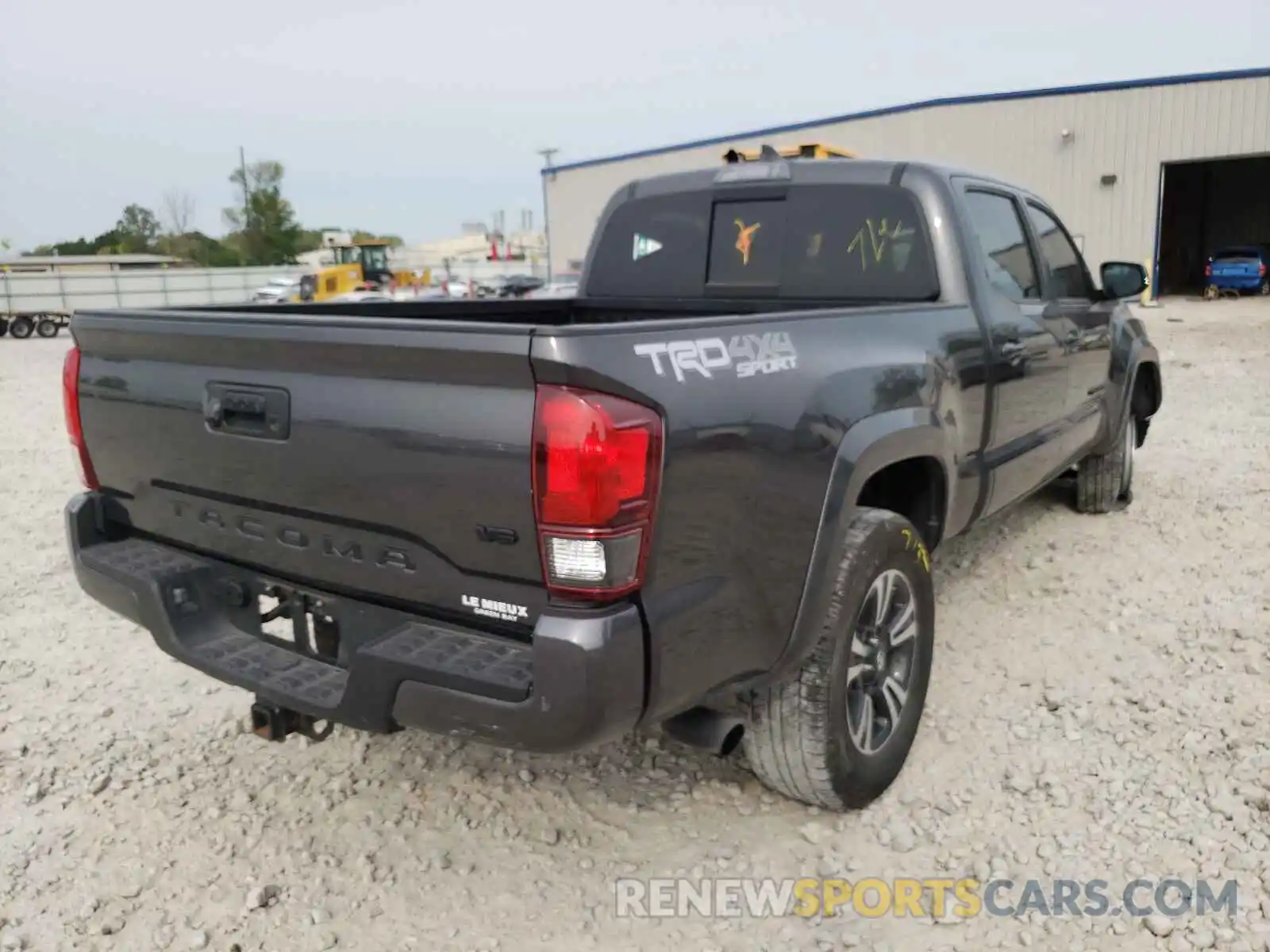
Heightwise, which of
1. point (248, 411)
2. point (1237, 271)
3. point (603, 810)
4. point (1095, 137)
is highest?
point (1095, 137)

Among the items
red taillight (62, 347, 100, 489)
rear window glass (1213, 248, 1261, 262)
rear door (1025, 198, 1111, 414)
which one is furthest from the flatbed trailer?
rear window glass (1213, 248, 1261, 262)

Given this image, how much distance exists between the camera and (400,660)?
2191 mm

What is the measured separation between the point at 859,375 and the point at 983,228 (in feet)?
5.02

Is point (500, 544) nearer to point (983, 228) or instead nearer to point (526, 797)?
point (526, 797)

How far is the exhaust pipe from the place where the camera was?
265cm

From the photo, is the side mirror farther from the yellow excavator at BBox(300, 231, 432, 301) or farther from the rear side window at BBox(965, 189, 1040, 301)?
the yellow excavator at BBox(300, 231, 432, 301)

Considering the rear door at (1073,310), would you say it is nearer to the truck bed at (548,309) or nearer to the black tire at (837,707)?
the truck bed at (548,309)

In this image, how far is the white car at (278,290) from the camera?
34175mm

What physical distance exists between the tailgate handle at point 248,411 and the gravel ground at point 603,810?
1.27 meters

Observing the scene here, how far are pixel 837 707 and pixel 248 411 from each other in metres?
1.76

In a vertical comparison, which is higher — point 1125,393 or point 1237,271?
point 1125,393

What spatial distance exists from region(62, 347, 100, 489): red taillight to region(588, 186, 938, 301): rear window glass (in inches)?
89.4

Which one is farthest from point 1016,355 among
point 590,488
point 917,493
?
point 590,488

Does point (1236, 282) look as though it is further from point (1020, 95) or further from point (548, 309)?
point (548, 309)
